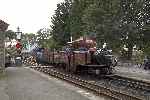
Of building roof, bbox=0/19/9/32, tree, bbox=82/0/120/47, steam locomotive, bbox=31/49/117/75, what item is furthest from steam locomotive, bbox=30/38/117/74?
tree, bbox=82/0/120/47

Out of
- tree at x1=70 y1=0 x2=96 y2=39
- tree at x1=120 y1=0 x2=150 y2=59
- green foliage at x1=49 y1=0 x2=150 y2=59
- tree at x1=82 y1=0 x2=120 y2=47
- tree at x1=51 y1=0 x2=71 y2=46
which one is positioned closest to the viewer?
tree at x1=82 y1=0 x2=120 y2=47

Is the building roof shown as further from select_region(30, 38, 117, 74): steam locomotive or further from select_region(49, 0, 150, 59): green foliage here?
select_region(49, 0, 150, 59): green foliage

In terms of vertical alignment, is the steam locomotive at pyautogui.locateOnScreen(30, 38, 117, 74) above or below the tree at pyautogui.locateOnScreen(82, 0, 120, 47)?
below

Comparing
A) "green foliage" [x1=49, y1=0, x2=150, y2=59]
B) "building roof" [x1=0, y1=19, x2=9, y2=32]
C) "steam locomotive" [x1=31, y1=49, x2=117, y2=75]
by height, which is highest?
"green foliage" [x1=49, y1=0, x2=150, y2=59]

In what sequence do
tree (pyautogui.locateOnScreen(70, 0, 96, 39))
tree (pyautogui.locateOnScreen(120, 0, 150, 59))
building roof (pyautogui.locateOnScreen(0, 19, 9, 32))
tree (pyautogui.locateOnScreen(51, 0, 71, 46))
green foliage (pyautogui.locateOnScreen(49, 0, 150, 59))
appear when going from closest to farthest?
building roof (pyautogui.locateOnScreen(0, 19, 9, 32))
green foliage (pyautogui.locateOnScreen(49, 0, 150, 59))
tree (pyautogui.locateOnScreen(120, 0, 150, 59))
tree (pyautogui.locateOnScreen(70, 0, 96, 39))
tree (pyautogui.locateOnScreen(51, 0, 71, 46))

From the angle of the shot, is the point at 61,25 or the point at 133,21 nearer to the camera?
the point at 133,21

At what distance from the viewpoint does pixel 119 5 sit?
2317 inches

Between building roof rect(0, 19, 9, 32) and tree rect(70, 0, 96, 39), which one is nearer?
building roof rect(0, 19, 9, 32)

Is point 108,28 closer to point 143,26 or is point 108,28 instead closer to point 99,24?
point 99,24

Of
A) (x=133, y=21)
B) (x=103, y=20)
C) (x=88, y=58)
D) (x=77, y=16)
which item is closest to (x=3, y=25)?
(x=88, y=58)

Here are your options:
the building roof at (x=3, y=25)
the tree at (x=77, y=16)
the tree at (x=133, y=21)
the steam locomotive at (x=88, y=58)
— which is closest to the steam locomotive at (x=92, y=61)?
the steam locomotive at (x=88, y=58)

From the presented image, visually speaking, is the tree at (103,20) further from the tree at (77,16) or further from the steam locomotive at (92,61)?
the steam locomotive at (92,61)

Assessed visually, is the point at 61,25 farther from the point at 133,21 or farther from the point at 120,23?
the point at 120,23

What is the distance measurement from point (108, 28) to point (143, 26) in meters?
5.72
